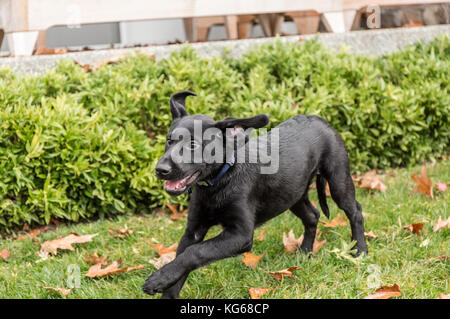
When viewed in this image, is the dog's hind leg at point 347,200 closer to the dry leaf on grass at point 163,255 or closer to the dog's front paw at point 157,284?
the dry leaf on grass at point 163,255

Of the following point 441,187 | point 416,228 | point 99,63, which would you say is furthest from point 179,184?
point 99,63

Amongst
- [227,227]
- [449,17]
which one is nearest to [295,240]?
[227,227]

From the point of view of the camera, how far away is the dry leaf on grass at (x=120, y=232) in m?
4.00

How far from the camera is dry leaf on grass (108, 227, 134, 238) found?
400cm

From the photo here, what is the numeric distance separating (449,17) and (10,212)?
648 cm

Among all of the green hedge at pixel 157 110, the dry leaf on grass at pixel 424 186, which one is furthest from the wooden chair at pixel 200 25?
the dry leaf on grass at pixel 424 186

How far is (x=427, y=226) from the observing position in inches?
144

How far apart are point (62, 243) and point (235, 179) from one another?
63.0 inches

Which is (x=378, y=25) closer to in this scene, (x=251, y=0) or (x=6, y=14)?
(x=251, y=0)

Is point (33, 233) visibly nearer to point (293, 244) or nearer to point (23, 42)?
point (293, 244)

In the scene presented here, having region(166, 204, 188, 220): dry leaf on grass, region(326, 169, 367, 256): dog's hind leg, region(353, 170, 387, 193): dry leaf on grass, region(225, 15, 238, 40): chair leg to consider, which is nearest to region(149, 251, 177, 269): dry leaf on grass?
region(166, 204, 188, 220): dry leaf on grass

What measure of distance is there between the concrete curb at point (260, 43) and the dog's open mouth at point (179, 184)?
126 inches
